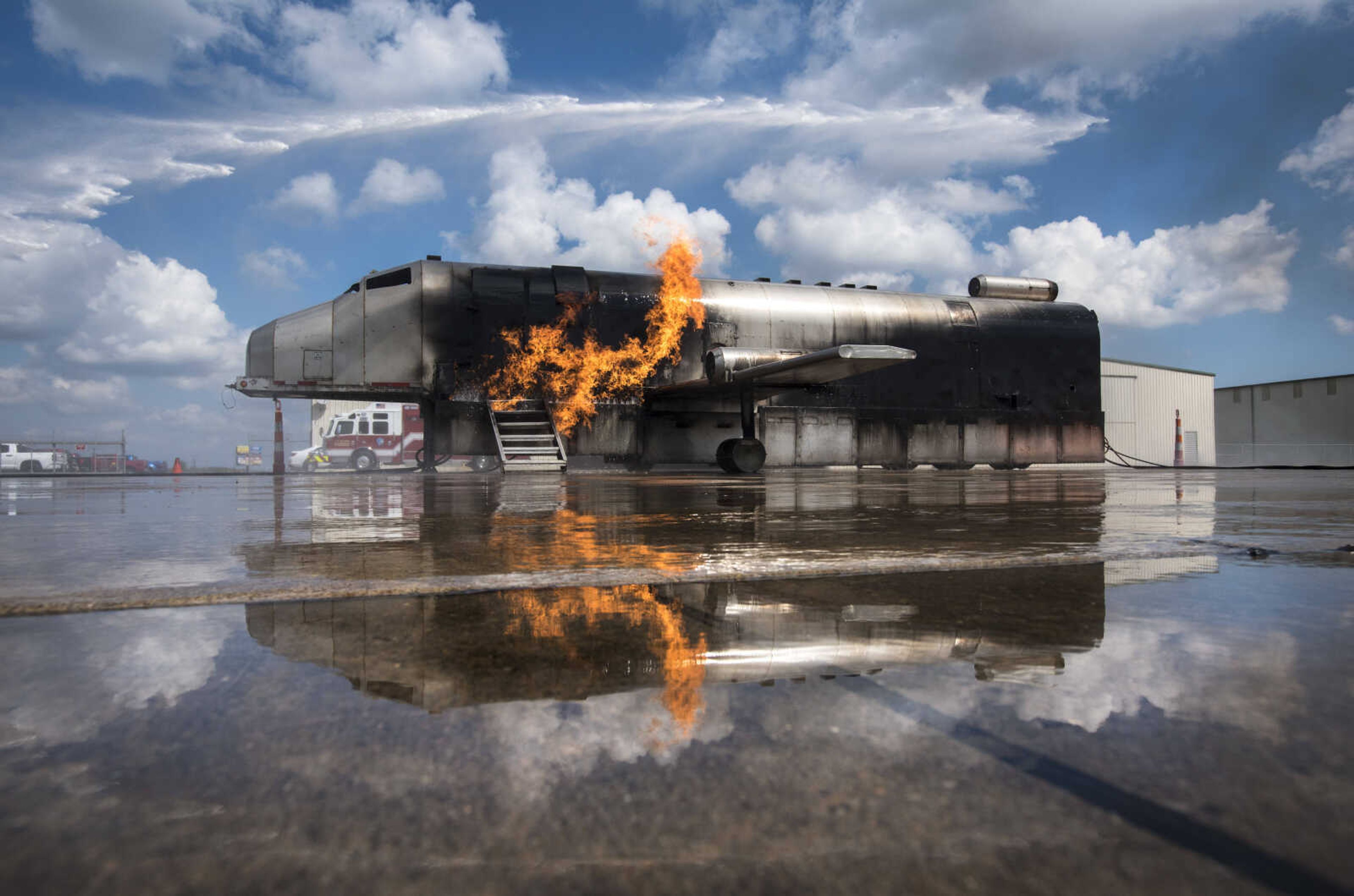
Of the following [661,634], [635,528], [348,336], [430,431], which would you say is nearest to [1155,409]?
[430,431]

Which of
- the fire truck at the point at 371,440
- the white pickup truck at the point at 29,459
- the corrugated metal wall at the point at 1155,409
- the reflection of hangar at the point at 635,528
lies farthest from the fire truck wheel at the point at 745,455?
the white pickup truck at the point at 29,459

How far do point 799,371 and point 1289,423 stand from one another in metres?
36.2

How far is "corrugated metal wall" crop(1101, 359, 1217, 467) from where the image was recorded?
86.7 feet

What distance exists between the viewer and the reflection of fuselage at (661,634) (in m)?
1.29

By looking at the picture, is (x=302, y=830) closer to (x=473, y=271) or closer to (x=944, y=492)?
(x=944, y=492)

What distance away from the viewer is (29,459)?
2703 centimetres

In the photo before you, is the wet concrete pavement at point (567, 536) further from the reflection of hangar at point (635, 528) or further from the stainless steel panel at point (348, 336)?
the stainless steel panel at point (348, 336)

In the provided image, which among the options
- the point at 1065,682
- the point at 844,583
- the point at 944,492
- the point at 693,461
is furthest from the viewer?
the point at 693,461

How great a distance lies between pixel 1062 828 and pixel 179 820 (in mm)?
914

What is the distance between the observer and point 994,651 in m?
1.45

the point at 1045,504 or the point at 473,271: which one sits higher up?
the point at 473,271

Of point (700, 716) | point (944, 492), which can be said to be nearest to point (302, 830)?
point (700, 716)

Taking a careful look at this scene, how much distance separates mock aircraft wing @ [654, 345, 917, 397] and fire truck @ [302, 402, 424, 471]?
50.3 ft

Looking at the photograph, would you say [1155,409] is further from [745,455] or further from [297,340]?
[297,340]
